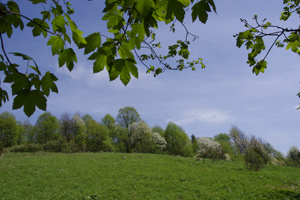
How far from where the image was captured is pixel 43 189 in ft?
26.5

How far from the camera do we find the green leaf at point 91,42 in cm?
95

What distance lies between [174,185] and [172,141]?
29510mm

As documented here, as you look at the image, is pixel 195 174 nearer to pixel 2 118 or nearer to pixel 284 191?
pixel 284 191

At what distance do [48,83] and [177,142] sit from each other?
38454mm

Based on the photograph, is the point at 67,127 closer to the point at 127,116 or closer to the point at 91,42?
the point at 127,116

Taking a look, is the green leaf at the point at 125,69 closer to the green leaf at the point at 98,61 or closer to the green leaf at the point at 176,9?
A: the green leaf at the point at 98,61

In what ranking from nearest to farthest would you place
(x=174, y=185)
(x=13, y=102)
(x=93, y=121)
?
(x=13, y=102) → (x=174, y=185) → (x=93, y=121)

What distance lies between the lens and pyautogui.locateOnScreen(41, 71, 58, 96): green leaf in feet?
2.99

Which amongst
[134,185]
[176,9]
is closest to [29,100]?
[176,9]

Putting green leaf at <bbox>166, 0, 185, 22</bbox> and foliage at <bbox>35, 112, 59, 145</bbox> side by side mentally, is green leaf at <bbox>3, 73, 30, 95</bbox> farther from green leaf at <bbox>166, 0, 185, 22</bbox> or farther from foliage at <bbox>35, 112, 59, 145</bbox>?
foliage at <bbox>35, 112, 59, 145</bbox>

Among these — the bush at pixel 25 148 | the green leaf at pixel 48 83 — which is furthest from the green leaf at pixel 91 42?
the bush at pixel 25 148

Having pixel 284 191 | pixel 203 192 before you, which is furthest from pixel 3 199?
pixel 284 191

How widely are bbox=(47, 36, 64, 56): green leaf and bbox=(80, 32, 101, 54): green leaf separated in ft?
0.54

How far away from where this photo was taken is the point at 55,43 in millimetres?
1015
